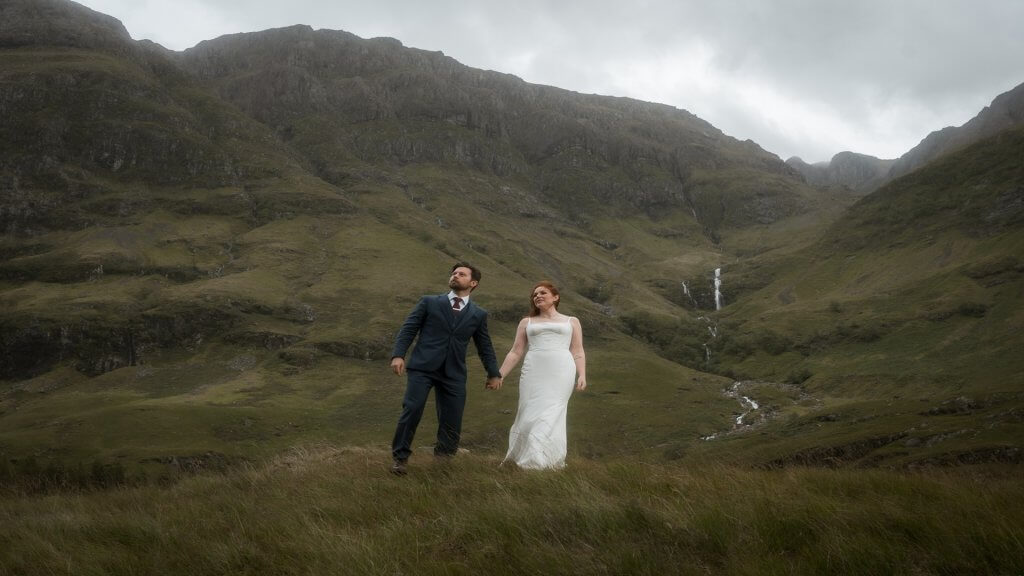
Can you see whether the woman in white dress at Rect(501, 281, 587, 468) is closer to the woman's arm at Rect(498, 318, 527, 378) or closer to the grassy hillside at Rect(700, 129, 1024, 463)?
the woman's arm at Rect(498, 318, 527, 378)

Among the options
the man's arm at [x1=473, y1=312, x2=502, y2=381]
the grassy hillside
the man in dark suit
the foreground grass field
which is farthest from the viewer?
the grassy hillside

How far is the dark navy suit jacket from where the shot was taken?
36.3 ft

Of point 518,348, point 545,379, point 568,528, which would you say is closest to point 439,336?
point 518,348

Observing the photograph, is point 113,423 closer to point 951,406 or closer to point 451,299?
point 451,299

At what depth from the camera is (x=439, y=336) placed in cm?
1123

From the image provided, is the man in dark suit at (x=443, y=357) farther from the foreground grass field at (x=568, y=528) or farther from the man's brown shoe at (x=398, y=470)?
the foreground grass field at (x=568, y=528)

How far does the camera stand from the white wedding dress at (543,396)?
35.2ft

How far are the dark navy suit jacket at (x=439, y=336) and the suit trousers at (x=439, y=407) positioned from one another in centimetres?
13

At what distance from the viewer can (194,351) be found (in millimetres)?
164625

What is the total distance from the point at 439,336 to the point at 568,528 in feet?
18.5

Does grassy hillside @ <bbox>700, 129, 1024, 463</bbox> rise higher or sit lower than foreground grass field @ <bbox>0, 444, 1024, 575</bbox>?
lower

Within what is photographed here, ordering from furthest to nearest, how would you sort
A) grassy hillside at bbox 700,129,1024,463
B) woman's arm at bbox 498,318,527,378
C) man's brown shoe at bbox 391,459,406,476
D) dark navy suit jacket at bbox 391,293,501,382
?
1. grassy hillside at bbox 700,129,1024,463
2. woman's arm at bbox 498,318,527,378
3. dark navy suit jacket at bbox 391,293,501,382
4. man's brown shoe at bbox 391,459,406,476

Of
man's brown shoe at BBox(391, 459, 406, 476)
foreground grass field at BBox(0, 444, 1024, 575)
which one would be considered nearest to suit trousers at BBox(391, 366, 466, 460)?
man's brown shoe at BBox(391, 459, 406, 476)

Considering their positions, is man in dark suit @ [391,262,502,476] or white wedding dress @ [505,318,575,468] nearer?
white wedding dress @ [505,318,575,468]
